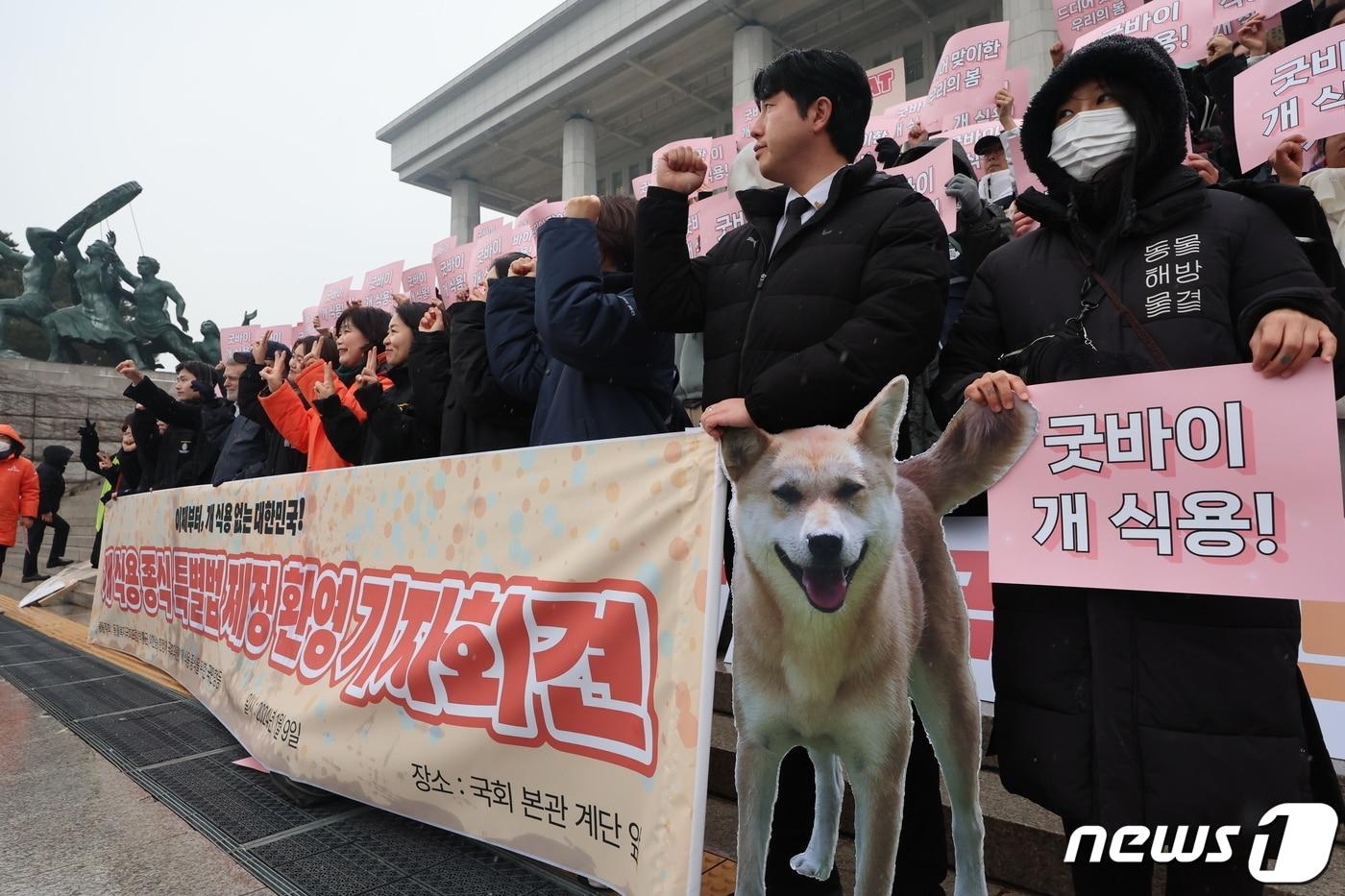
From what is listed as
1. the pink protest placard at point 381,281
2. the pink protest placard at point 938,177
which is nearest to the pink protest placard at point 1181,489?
the pink protest placard at point 938,177

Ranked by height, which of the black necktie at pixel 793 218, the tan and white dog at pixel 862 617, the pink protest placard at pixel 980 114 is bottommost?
the tan and white dog at pixel 862 617

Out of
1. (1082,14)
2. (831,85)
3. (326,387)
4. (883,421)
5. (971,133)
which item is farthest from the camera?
(1082,14)

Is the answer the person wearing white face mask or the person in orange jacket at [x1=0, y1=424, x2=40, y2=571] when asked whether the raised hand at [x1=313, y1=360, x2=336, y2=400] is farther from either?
the person in orange jacket at [x1=0, y1=424, x2=40, y2=571]

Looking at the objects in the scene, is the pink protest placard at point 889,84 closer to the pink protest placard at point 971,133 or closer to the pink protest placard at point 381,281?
the pink protest placard at point 971,133

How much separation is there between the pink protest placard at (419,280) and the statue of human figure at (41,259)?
14930 mm

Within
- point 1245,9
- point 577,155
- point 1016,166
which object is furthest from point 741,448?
point 577,155

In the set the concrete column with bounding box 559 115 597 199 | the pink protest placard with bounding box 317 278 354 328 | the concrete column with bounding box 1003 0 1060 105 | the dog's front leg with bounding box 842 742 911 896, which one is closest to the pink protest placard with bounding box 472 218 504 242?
the pink protest placard with bounding box 317 278 354 328

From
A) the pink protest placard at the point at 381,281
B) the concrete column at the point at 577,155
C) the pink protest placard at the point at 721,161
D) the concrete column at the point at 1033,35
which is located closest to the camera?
the pink protest placard at the point at 721,161

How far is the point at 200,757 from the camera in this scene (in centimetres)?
304

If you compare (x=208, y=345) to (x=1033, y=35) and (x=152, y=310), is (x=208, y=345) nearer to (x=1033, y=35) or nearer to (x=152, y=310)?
(x=152, y=310)

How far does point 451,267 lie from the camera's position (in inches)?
354

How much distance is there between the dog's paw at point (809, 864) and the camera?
1.63 meters

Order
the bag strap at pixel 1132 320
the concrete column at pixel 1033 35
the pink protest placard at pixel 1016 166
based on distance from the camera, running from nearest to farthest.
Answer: the bag strap at pixel 1132 320 → the pink protest placard at pixel 1016 166 → the concrete column at pixel 1033 35

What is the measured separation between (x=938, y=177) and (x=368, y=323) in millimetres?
Result: 2902
